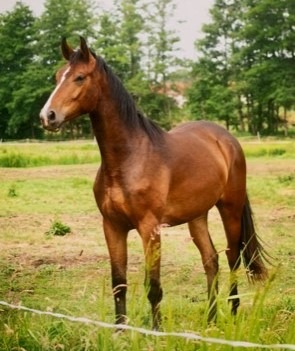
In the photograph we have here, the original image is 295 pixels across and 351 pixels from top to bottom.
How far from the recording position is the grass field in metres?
2.55

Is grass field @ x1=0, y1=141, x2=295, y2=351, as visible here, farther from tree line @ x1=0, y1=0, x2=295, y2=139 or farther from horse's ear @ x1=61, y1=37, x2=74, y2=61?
tree line @ x1=0, y1=0, x2=295, y2=139

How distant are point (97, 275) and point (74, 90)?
2.56 meters

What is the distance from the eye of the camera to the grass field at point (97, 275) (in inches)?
101

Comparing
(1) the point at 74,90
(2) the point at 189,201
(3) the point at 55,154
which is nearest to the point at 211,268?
(2) the point at 189,201

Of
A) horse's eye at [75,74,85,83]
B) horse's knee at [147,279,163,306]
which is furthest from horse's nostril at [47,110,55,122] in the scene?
horse's knee at [147,279,163,306]

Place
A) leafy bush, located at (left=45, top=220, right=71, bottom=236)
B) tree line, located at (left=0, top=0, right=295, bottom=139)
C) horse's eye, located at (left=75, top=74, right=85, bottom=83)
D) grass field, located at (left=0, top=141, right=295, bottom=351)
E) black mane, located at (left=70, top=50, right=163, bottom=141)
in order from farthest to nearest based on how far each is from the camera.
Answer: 1. tree line, located at (left=0, top=0, right=295, bottom=139)
2. leafy bush, located at (left=45, top=220, right=71, bottom=236)
3. black mane, located at (left=70, top=50, right=163, bottom=141)
4. horse's eye, located at (left=75, top=74, right=85, bottom=83)
5. grass field, located at (left=0, top=141, right=295, bottom=351)

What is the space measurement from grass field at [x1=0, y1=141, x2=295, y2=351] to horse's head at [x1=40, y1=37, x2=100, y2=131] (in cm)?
89

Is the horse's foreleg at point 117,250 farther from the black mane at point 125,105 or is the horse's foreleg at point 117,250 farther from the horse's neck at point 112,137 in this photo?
the black mane at point 125,105

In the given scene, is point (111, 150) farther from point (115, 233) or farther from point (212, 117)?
point (212, 117)

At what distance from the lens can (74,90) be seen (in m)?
3.62

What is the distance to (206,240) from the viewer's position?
483 centimetres

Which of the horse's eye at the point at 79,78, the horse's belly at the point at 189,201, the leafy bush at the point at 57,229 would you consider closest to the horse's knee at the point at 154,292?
the horse's belly at the point at 189,201

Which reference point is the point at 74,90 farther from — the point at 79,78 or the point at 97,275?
the point at 97,275

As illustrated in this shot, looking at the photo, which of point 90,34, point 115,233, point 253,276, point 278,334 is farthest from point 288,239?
point 90,34
